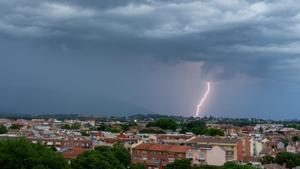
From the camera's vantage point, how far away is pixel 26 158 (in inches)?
1399

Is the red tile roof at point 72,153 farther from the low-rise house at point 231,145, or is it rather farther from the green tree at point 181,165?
the low-rise house at point 231,145

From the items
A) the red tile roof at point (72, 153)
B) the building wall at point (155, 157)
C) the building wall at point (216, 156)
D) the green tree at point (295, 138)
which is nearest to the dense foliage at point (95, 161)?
the red tile roof at point (72, 153)

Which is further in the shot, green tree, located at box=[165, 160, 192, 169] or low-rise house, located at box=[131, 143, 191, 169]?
low-rise house, located at box=[131, 143, 191, 169]

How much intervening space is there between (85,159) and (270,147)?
41836mm

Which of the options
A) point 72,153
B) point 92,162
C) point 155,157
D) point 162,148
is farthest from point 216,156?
point 92,162

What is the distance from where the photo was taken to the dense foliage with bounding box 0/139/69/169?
115 ft

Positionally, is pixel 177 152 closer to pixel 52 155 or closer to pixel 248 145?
pixel 248 145

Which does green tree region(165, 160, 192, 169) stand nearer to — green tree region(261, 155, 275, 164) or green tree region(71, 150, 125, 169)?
green tree region(71, 150, 125, 169)

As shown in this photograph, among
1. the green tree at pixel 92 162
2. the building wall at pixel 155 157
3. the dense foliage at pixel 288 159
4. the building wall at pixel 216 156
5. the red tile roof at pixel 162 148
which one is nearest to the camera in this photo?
the green tree at pixel 92 162

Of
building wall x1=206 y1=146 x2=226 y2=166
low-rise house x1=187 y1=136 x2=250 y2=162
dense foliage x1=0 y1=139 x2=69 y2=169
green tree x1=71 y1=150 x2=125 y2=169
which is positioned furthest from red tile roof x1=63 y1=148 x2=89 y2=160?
low-rise house x1=187 y1=136 x2=250 y2=162

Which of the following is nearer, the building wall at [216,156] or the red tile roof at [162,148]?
the building wall at [216,156]

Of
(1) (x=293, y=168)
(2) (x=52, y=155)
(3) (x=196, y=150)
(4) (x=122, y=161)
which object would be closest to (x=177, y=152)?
(3) (x=196, y=150)

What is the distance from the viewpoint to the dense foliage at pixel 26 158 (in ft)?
115

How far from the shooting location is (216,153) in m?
55.1
